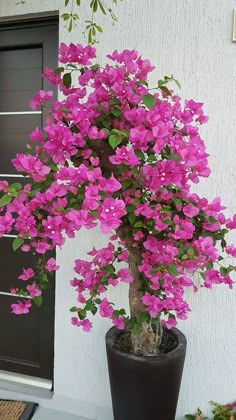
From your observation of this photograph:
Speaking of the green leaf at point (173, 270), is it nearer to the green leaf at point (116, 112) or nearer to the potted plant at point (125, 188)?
the potted plant at point (125, 188)

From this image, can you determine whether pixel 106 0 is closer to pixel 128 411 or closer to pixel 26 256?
pixel 26 256

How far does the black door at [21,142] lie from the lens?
1829mm

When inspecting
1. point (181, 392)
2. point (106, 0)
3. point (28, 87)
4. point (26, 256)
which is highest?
point (106, 0)

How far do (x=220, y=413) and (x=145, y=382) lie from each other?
58 centimetres

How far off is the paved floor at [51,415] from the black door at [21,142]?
17 cm

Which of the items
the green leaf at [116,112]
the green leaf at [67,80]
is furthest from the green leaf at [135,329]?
the green leaf at [67,80]

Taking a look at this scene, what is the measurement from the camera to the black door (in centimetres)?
183

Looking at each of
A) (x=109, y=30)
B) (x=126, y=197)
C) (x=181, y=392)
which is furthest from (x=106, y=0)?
(x=181, y=392)

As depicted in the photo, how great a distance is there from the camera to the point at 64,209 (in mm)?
913

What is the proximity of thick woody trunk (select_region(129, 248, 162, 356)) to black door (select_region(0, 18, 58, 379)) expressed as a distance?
733 millimetres

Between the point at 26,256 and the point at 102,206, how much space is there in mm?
1230

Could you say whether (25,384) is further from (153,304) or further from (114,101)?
(114,101)


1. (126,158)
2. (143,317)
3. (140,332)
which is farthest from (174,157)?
(140,332)

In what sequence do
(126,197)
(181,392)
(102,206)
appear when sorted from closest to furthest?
(102,206), (126,197), (181,392)
